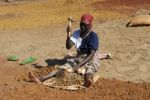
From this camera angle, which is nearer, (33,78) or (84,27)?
(33,78)

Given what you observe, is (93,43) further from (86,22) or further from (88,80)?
(88,80)

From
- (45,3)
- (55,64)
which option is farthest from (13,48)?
(45,3)

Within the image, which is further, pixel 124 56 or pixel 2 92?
pixel 124 56

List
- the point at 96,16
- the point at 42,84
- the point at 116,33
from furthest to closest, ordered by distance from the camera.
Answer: the point at 96,16 → the point at 116,33 → the point at 42,84

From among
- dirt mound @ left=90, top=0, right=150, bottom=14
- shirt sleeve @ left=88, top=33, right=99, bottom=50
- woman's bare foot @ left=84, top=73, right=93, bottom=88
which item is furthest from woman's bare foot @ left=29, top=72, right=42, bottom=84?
dirt mound @ left=90, top=0, right=150, bottom=14

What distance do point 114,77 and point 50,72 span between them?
1211 millimetres

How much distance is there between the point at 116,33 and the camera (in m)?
11.3

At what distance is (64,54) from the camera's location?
9703 mm

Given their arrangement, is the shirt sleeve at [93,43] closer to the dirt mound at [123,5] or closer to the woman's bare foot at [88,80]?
the woman's bare foot at [88,80]

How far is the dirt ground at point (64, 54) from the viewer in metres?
7.28

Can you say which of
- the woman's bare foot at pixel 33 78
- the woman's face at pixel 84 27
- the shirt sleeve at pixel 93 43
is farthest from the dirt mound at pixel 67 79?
the woman's face at pixel 84 27

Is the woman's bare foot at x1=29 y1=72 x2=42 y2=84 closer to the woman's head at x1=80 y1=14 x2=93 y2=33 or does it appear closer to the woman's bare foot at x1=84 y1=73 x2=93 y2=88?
the woman's bare foot at x1=84 y1=73 x2=93 y2=88

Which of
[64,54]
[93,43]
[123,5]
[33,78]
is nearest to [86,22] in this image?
[93,43]

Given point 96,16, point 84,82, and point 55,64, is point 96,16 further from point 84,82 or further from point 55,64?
point 84,82
